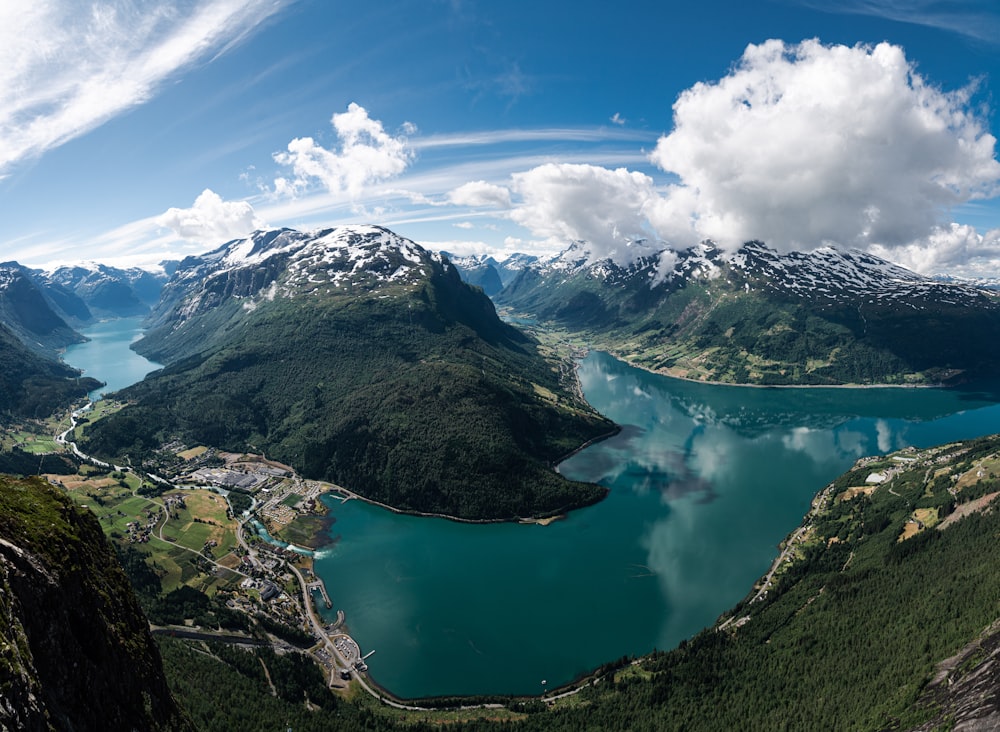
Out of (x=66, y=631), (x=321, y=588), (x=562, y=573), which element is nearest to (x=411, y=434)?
(x=321, y=588)

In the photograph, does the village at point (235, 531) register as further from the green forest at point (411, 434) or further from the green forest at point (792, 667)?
the green forest at point (792, 667)

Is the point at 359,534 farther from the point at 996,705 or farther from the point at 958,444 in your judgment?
the point at 958,444

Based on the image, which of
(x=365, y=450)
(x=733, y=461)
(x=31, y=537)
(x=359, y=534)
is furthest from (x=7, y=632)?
(x=733, y=461)

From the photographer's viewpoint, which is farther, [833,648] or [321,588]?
[321,588]

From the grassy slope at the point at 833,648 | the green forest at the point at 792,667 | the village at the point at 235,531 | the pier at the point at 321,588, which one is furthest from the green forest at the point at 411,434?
the green forest at the point at 792,667

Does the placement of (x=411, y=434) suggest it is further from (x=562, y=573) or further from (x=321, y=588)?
(x=562, y=573)
